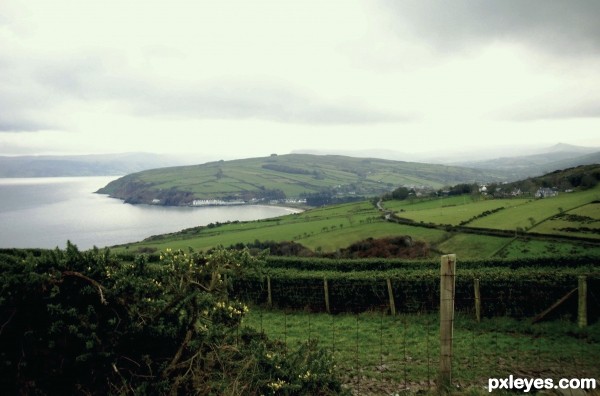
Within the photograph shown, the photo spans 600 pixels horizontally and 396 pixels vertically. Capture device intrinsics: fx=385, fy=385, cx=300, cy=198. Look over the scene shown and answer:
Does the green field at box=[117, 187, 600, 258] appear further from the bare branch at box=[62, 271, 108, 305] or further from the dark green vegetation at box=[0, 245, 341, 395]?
the bare branch at box=[62, 271, 108, 305]

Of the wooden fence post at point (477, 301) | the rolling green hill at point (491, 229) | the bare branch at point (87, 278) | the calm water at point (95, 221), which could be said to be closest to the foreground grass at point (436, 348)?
the wooden fence post at point (477, 301)

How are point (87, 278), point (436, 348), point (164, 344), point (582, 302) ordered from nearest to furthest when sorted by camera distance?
point (87, 278) → point (164, 344) → point (436, 348) → point (582, 302)

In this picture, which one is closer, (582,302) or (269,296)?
(582,302)

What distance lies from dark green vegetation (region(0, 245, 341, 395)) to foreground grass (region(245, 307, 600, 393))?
7.69 feet

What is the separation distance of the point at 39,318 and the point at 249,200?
6624 inches

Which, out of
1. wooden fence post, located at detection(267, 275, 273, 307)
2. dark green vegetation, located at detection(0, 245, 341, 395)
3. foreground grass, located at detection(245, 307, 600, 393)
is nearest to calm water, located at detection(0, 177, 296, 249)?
wooden fence post, located at detection(267, 275, 273, 307)

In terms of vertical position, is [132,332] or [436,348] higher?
[132,332]

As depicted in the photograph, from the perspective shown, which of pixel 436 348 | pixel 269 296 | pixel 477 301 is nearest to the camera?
pixel 436 348

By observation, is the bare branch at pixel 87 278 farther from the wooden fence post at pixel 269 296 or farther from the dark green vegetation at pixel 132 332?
the wooden fence post at pixel 269 296

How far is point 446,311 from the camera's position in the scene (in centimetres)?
605

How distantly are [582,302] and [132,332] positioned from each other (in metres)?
13.2

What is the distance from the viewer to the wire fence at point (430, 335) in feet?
28.2

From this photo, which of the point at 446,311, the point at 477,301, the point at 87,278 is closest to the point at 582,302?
the point at 477,301

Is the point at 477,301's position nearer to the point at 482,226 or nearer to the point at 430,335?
the point at 430,335
